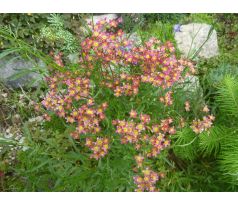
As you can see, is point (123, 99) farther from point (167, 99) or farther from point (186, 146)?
point (186, 146)

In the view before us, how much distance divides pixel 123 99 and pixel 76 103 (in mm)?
293

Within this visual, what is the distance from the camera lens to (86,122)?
6.84ft

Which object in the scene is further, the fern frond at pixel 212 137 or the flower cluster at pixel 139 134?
the fern frond at pixel 212 137

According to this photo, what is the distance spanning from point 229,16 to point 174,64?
105 inches

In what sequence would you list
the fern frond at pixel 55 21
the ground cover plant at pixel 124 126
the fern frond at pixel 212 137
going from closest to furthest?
the ground cover plant at pixel 124 126 < the fern frond at pixel 212 137 < the fern frond at pixel 55 21

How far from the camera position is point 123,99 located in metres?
2.40

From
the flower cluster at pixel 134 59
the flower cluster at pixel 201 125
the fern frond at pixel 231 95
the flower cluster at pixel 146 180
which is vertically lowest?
the flower cluster at pixel 146 180

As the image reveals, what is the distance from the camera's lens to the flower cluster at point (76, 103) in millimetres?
2105

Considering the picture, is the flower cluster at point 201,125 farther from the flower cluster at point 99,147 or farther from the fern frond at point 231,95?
the flower cluster at point 99,147

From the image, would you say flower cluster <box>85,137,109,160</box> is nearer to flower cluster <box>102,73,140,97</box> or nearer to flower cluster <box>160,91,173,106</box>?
flower cluster <box>102,73,140,97</box>

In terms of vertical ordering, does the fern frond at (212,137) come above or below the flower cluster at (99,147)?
below

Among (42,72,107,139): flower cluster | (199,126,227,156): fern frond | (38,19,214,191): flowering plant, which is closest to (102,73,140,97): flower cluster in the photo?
(38,19,214,191): flowering plant

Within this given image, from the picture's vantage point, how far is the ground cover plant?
7.07ft

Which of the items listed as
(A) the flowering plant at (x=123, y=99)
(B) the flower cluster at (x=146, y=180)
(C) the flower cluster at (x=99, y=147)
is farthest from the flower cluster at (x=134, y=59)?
(B) the flower cluster at (x=146, y=180)
